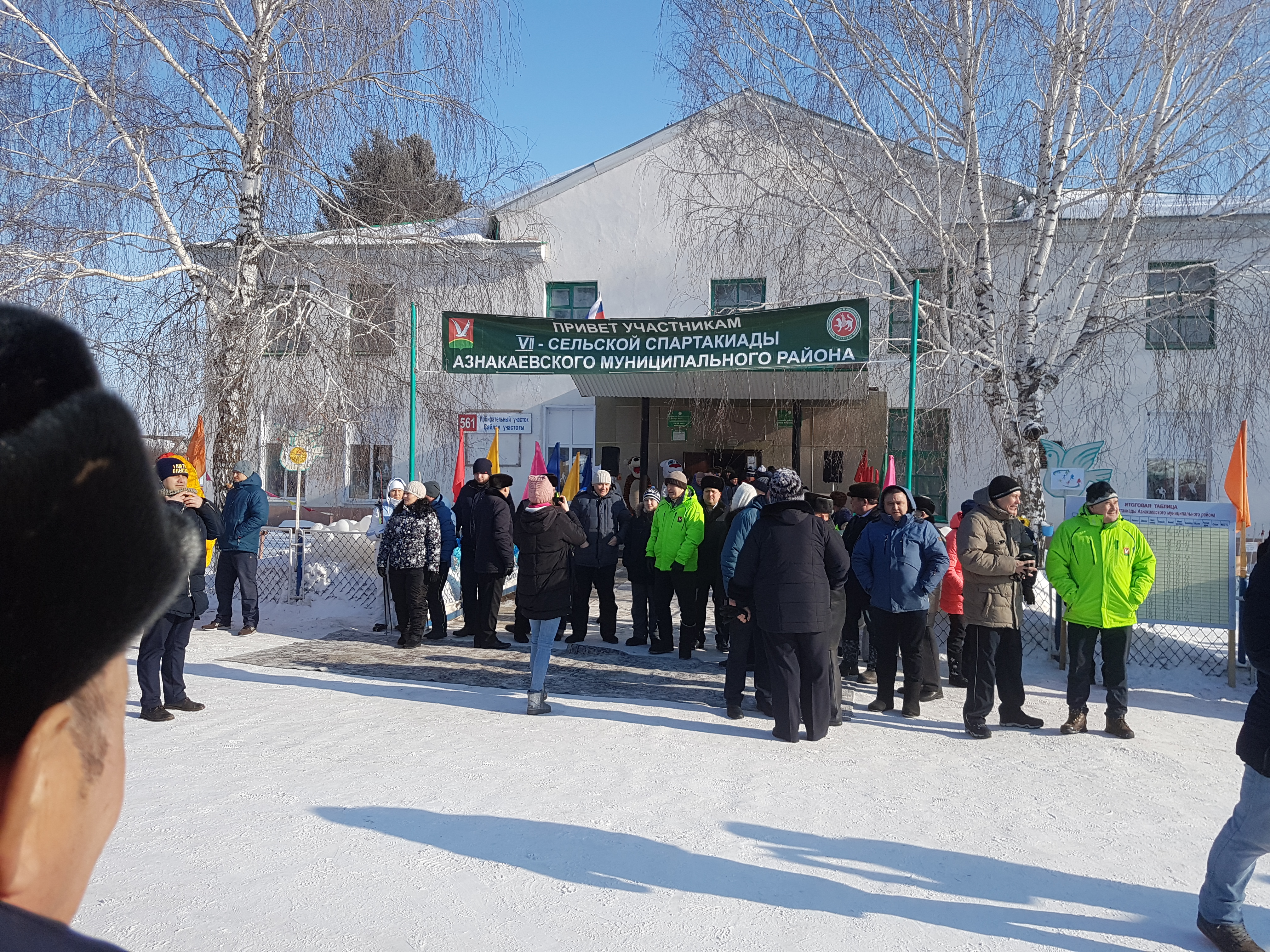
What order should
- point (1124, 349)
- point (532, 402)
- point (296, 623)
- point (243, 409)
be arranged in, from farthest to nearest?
point (532, 402) < point (1124, 349) < point (243, 409) < point (296, 623)

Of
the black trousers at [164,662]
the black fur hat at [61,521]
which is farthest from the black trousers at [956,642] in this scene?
the black fur hat at [61,521]

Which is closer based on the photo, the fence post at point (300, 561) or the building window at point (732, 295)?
the fence post at point (300, 561)

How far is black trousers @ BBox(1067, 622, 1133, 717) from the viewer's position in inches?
261

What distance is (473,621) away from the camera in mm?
10516

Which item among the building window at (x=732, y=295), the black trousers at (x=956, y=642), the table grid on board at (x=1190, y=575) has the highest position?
the building window at (x=732, y=295)

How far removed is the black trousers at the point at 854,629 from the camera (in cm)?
830

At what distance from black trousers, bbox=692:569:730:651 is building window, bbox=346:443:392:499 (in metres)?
13.5

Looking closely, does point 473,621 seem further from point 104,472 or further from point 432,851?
point 104,472

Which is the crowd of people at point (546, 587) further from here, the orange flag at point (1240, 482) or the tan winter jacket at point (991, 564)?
the orange flag at point (1240, 482)

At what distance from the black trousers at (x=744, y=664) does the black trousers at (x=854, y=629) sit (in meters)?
1.03

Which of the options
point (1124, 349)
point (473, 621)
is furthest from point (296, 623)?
point (1124, 349)

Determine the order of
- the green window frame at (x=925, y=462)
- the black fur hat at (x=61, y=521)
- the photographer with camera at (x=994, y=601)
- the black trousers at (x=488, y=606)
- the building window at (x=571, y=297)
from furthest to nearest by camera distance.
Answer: the building window at (x=571, y=297), the green window frame at (x=925, y=462), the black trousers at (x=488, y=606), the photographer with camera at (x=994, y=601), the black fur hat at (x=61, y=521)

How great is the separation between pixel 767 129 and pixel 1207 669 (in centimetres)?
856

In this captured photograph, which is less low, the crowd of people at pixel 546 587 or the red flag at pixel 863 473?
the red flag at pixel 863 473
